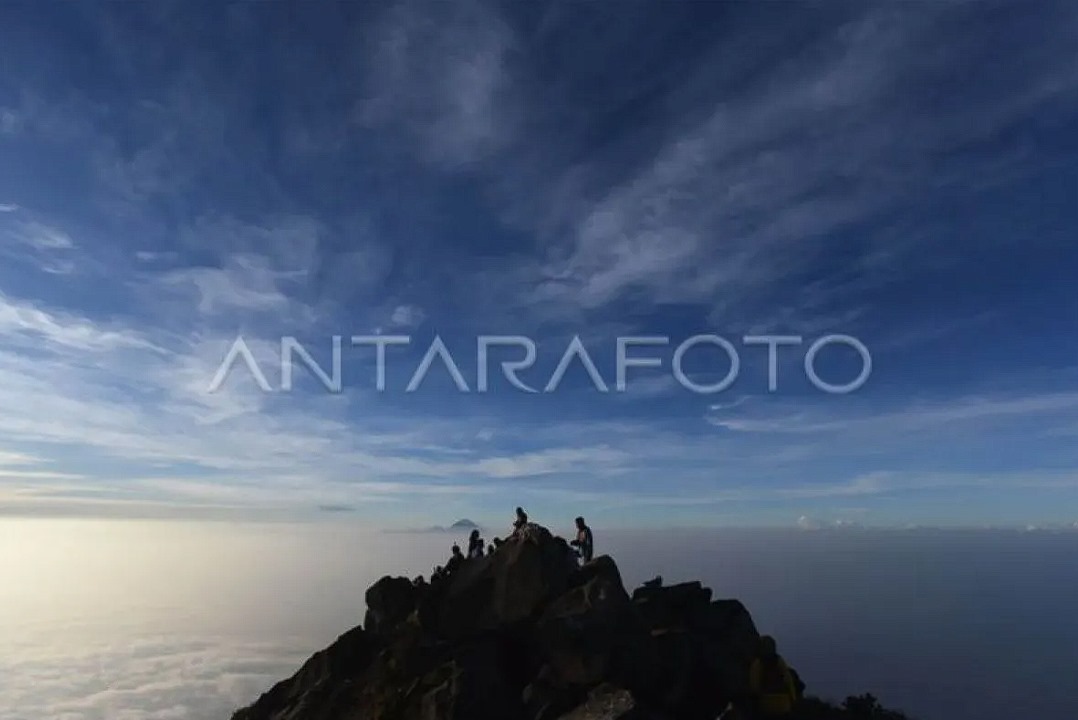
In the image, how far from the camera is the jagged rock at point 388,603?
49188 mm

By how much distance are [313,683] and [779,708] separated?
28.8m

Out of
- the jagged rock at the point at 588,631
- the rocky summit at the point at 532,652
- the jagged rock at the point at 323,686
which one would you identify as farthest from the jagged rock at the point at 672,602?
the jagged rock at the point at 323,686

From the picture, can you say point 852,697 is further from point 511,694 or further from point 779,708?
point 511,694

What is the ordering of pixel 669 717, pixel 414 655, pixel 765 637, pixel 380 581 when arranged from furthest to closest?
pixel 380 581 < pixel 765 637 < pixel 414 655 < pixel 669 717

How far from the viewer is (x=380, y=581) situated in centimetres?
5081

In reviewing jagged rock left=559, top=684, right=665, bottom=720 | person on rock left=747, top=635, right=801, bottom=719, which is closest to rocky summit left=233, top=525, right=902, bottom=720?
jagged rock left=559, top=684, right=665, bottom=720

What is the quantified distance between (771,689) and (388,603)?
2482 centimetres

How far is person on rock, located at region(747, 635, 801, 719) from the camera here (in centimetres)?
3997

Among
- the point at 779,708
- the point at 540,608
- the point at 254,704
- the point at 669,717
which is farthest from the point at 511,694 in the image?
the point at 254,704

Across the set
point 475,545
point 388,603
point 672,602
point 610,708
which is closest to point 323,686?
point 388,603

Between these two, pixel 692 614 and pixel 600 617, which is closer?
pixel 600 617

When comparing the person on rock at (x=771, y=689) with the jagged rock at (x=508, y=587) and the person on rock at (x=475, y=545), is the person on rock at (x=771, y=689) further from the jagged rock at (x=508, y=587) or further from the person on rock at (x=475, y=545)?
the person on rock at (x=475, y=545)

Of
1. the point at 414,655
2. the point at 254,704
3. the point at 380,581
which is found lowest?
the point at 254,704

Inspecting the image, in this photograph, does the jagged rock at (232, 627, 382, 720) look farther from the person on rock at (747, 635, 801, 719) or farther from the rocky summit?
the person on rock at (747, 635, 801, 719)
